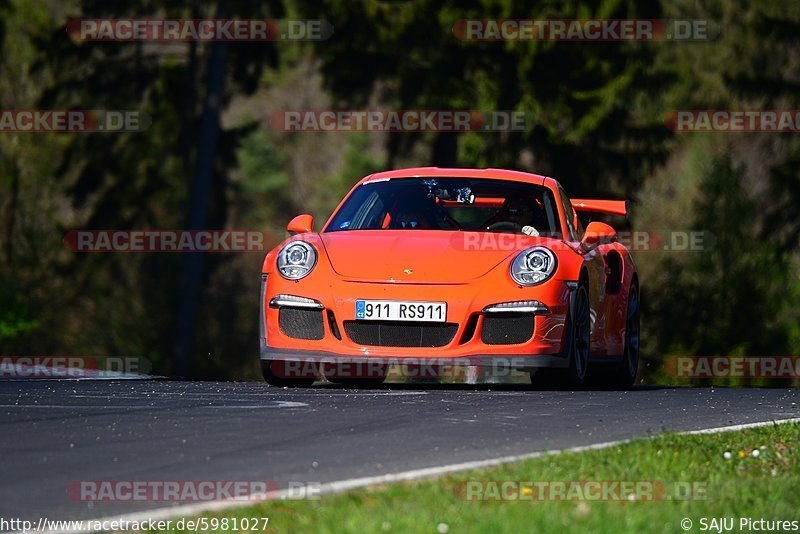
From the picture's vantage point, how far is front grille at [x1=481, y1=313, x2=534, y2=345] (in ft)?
38.7

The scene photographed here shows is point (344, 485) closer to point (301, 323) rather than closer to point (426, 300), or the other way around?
point (426, 300)

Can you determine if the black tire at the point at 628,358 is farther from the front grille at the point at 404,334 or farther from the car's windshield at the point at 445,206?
the front grille at the point at 404,334

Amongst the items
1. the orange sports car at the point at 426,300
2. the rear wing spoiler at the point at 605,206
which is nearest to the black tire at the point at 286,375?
the orange sports car at the point at 426,300

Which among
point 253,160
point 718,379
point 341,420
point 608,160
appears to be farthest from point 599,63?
point 253,160

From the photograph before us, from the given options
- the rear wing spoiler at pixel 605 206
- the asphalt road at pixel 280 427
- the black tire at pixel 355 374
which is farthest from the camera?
the rear wing spoiler at pixel 605 206

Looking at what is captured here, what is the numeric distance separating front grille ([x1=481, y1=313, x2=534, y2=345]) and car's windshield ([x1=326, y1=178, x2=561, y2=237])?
4.30ft

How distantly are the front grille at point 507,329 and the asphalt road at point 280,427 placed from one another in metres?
0.35

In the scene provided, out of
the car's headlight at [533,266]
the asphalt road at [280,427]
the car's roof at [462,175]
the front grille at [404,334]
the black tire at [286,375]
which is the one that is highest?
the car's roof at [462,175]

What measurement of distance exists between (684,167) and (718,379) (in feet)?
66.9

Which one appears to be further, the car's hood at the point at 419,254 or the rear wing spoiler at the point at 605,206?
the rear wing spoiler at the point at 605,206

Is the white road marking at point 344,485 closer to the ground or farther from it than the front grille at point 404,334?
closer to the ground

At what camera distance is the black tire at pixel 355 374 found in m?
12.5

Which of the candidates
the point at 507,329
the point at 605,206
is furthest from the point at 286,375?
the point at 605,206

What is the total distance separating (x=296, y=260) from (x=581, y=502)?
5.84 m
